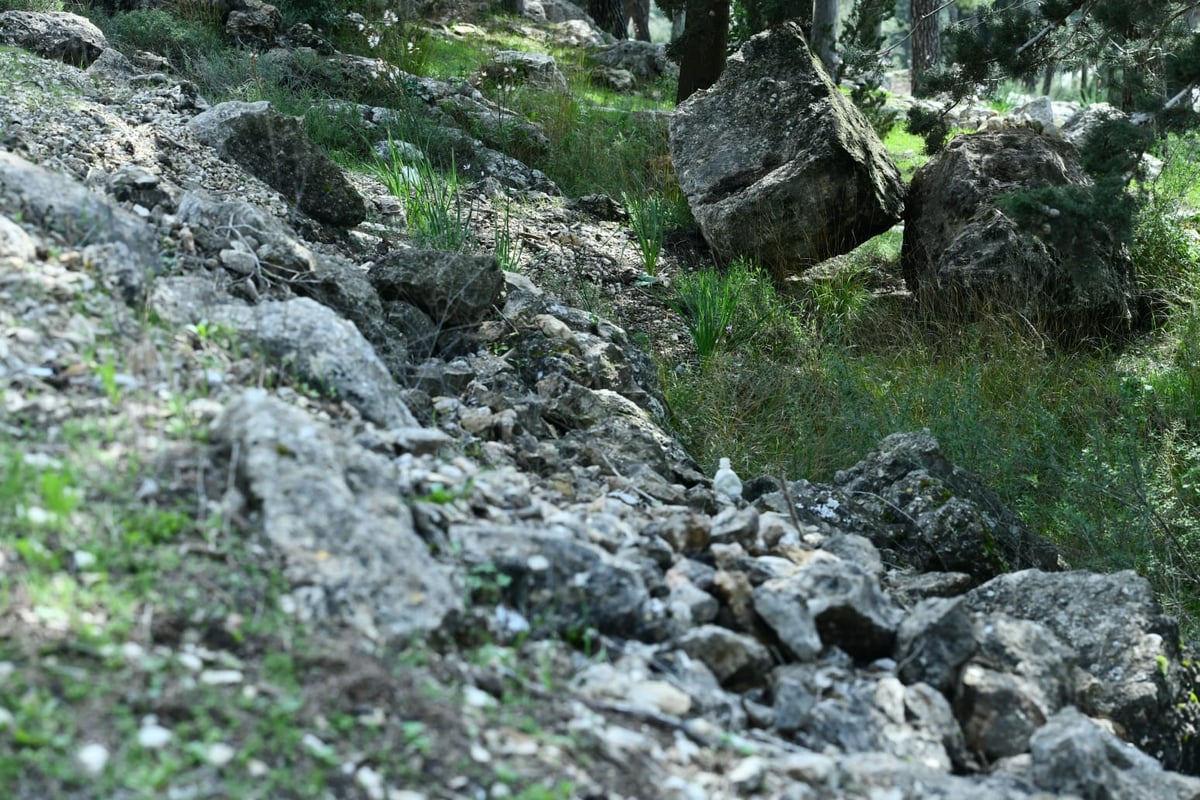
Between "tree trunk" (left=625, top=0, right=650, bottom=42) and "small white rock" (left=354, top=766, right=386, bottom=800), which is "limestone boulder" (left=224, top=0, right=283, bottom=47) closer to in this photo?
"small white rock" (left=354, top=766, right=386, bottom=800)

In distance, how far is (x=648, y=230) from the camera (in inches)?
292

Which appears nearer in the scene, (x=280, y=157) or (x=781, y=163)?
(x=280, y=157)

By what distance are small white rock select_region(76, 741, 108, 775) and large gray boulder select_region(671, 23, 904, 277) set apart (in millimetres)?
5968

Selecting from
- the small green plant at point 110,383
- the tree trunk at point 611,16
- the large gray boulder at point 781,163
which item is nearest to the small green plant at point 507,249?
the large gray boulder at point 781,163

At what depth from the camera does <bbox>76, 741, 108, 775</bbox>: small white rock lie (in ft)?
6.03

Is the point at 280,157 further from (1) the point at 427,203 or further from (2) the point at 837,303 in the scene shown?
(2) the point at 837,303

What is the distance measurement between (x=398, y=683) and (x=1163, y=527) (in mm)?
3521

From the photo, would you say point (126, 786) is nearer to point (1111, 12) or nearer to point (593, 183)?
point (1111, 12)

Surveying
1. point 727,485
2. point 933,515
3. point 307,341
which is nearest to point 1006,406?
point 933,515

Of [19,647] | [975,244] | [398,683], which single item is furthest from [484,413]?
[975,244]

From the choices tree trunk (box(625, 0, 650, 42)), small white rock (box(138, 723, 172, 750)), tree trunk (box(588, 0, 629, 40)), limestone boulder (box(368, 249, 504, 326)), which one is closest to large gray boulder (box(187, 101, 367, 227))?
limestone boulder (box(368, 249, 504, 326))

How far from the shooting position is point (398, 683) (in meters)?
2.18

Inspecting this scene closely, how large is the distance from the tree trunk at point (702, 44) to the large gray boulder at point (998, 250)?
2715 millimetres

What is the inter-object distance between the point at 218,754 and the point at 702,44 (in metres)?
8.85
